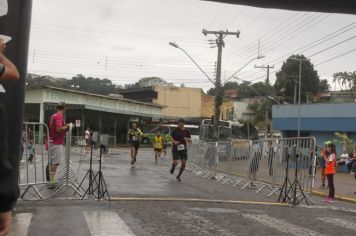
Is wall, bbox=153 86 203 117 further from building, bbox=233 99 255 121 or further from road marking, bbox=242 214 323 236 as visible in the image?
road marking, bbox=242 214 323 236

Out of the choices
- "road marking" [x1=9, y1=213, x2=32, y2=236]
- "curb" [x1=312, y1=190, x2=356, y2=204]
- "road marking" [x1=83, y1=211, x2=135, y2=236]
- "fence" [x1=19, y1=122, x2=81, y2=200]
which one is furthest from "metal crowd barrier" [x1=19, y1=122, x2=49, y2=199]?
"curb" [x1=312, y1=190, x2=356, y2=204]

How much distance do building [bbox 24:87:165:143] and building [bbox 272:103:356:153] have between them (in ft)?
57.0

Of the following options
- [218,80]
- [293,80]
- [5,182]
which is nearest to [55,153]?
[5,182]

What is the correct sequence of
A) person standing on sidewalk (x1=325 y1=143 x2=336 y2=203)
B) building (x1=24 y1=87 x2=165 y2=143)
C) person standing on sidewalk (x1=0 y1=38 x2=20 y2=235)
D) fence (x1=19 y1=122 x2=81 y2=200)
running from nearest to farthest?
person standing on sidewalk (x1=0 y1=38 x2=20 y2=235) → fence (x1=19 y1=122 x2=81 y2=200) → person standing on sidewalk (x1=325 y1=143 x2=336 y2=203) → building (x1=24 y1=87 x2=165 y2=143)

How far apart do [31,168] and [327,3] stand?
28.6 feet

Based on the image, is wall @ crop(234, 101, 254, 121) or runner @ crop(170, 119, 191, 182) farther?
wall @ crop(234, 101, 254, 121)

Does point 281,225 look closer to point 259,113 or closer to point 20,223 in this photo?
point 20,223

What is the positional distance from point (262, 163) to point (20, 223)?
9.81m

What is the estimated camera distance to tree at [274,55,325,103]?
263 feet

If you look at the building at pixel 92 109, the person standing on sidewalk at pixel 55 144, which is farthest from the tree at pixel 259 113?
the person standing on sidewalk at pixel 55 144

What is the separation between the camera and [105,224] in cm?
787

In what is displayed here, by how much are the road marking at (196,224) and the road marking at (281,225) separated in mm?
914

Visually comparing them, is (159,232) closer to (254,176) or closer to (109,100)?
(254,176)

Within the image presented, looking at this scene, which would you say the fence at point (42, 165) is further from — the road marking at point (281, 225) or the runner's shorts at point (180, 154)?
the runner's shorts at point (180, 154)
